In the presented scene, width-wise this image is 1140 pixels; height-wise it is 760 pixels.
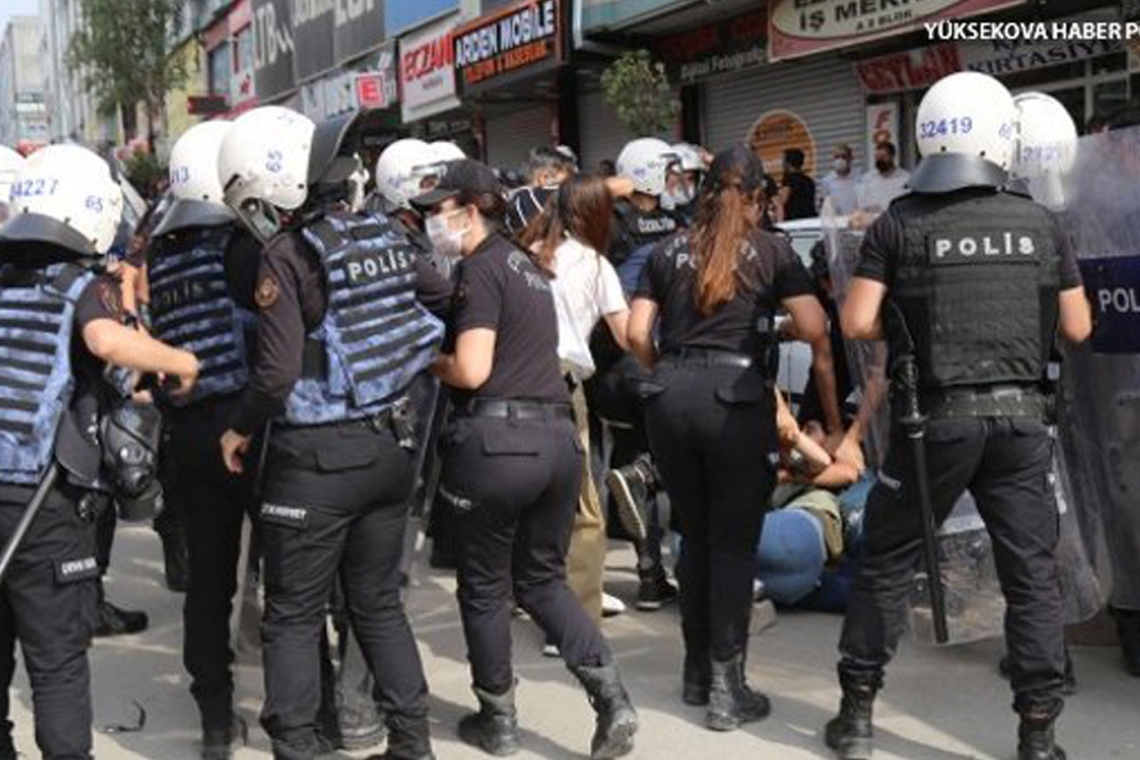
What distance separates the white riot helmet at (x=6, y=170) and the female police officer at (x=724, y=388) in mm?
2885

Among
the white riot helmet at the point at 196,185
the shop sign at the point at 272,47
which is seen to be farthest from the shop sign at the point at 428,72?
the white riot helmet at the point at 196,185

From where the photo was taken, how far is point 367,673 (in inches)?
164

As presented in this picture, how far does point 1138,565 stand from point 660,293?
5.81 feet

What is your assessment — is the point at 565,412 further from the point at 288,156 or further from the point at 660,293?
the point at 288,156

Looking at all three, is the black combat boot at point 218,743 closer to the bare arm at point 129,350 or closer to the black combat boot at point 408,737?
the black combat boot at point 408,737

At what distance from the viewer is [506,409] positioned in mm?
3822

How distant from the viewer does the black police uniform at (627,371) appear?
538 centimetres

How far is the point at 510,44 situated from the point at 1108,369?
1260 centimetres

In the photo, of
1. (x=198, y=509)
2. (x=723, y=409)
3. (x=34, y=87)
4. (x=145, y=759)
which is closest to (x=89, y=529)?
(x=198, y=509)

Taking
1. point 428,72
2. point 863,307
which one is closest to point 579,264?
point 863,307

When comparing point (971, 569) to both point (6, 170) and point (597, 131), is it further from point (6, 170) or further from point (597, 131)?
A: point (597, 131)

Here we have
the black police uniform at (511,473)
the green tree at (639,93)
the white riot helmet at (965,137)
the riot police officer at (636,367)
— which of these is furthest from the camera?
the green tree at (639,93)

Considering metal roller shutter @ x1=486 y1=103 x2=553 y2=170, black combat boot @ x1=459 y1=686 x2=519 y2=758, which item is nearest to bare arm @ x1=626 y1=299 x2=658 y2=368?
black combat boot @ x1=459 y1=686 x2=519 y2=758

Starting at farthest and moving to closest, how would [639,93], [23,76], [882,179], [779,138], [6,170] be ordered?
1. [23,76]
2. [779,138]
3. [639,93]
4. [882,179]
5. [6,170]
